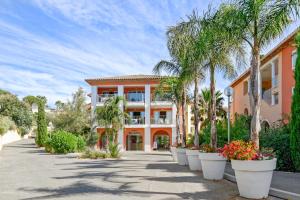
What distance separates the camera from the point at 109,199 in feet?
30.5

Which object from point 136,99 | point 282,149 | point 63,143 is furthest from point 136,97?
point 282,149

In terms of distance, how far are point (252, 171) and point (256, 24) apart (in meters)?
4.41

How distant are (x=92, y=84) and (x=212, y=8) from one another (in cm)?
3856

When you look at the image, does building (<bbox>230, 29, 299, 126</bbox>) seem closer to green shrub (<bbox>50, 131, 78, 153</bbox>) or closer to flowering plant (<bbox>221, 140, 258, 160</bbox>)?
flowering plant (<bbox>221, 140, 258, 160</bbox>)

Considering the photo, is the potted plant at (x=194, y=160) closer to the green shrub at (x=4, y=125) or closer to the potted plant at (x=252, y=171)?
the potted plant at (x=252, y=171)

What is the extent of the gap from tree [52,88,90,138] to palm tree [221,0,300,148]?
3189 centimetres

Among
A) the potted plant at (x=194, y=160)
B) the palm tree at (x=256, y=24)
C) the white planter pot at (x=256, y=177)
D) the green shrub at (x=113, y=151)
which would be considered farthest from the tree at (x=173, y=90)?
the white planter pot at (x=256, y=177)

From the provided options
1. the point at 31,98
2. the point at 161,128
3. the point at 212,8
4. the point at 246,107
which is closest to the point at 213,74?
the point at 212,8

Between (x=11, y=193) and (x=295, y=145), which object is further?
(x=295, y=145)

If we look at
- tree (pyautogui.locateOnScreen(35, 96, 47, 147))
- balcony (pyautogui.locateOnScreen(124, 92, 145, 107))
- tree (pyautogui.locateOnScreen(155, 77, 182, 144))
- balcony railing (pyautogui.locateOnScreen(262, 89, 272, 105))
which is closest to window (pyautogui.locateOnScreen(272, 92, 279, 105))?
balcony railing (pyautogui.locateOnScreen(262, 89, 272, 105))

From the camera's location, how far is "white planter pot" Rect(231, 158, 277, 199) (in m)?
9.05

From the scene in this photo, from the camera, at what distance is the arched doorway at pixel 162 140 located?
51.2 meters

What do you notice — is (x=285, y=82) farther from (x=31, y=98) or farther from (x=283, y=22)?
(x=31, y=98)

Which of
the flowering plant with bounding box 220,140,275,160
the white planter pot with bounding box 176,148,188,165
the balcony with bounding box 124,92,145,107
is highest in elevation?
the balcony with bounding box 124,92,145,107
